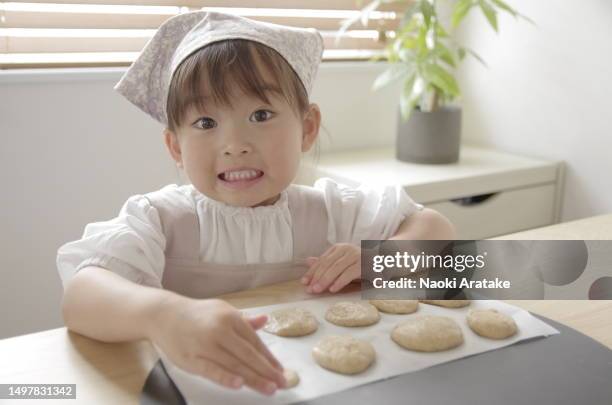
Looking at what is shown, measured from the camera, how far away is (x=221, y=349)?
0.54m

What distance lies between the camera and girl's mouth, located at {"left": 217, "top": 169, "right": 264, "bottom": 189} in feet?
2.85

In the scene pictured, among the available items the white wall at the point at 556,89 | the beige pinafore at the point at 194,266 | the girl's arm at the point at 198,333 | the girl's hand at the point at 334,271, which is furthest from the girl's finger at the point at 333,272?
the white wall at the point at 556,89

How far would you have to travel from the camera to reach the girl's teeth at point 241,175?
34.1 inches

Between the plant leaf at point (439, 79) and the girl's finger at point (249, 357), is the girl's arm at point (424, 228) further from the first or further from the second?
the plant leaf at point (439, 79)

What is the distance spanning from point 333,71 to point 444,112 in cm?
41

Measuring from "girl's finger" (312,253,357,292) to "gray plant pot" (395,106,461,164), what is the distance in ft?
3.67

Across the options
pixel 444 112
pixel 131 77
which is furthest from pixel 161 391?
pixel 444 112

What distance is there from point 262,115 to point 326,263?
9.2 inches

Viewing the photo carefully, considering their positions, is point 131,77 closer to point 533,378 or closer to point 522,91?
point 533,378

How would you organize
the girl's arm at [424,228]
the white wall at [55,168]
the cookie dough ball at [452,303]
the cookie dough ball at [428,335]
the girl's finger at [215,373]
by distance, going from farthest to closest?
the white wall at [55,168]
the girl's arm at [424,228]
the cookie dough ball at [452,303]
the cookie dough ball at [428,335]
the girl's finger at [215,373]

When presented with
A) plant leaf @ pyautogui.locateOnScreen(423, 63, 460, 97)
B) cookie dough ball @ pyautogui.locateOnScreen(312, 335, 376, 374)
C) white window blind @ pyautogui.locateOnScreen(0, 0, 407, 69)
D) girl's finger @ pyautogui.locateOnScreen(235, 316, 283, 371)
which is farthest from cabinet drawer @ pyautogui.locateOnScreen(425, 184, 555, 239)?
girl's finger @ pyautogui.locateOnScreen(235, 316, 283, 371)

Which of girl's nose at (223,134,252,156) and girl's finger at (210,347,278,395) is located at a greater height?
girl's nose at (223,134,252,156)

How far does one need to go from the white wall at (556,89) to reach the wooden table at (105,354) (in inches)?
48.5

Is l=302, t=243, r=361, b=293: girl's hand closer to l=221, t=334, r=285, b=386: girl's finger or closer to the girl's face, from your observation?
the girl's face
